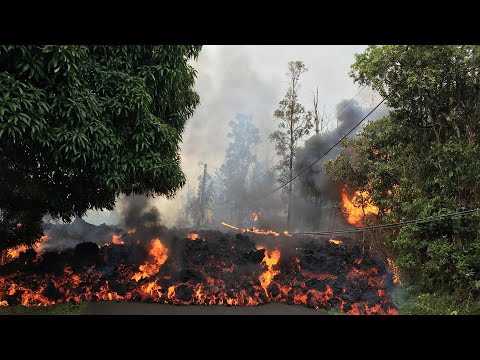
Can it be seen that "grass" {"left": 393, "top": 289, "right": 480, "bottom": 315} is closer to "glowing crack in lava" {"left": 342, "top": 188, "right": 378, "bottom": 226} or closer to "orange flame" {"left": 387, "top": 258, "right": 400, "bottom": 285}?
"orange flame" {"left": 387, "top": 258, "right": 400, "bottom": 285}

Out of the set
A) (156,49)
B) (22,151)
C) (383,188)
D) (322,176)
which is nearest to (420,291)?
(383,188)

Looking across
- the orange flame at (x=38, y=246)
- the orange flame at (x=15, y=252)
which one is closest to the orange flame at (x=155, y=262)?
the orange flame at (x=38, y=246)

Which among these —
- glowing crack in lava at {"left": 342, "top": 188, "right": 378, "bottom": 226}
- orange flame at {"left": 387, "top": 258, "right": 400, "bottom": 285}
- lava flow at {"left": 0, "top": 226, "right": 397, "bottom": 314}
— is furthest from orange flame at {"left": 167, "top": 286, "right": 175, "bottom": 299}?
glowing crack in lava at {"left": 342, "top": 188, "right": 378, "bottom": 226}

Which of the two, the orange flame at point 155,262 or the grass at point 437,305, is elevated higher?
the orange flame at point 155,262

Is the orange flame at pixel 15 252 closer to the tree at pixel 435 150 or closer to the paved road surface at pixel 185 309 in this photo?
the paved road surface at pixel 185 309

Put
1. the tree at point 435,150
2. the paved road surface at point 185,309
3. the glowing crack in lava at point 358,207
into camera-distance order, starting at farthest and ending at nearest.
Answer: the glowing crack in lava at point 358,207, the paved road surface at point 185,309, the tree at point 435,150

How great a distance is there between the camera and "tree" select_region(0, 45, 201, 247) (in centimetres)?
723

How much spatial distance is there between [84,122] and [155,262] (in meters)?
12.0

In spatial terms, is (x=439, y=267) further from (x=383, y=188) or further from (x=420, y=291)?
(x=383, y=188)

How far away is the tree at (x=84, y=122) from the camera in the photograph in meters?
7.23

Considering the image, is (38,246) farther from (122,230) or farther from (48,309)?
(48,309)

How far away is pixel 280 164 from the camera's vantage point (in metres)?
37.7

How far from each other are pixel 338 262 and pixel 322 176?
13.1m

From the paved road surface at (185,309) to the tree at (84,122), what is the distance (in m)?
4.67
